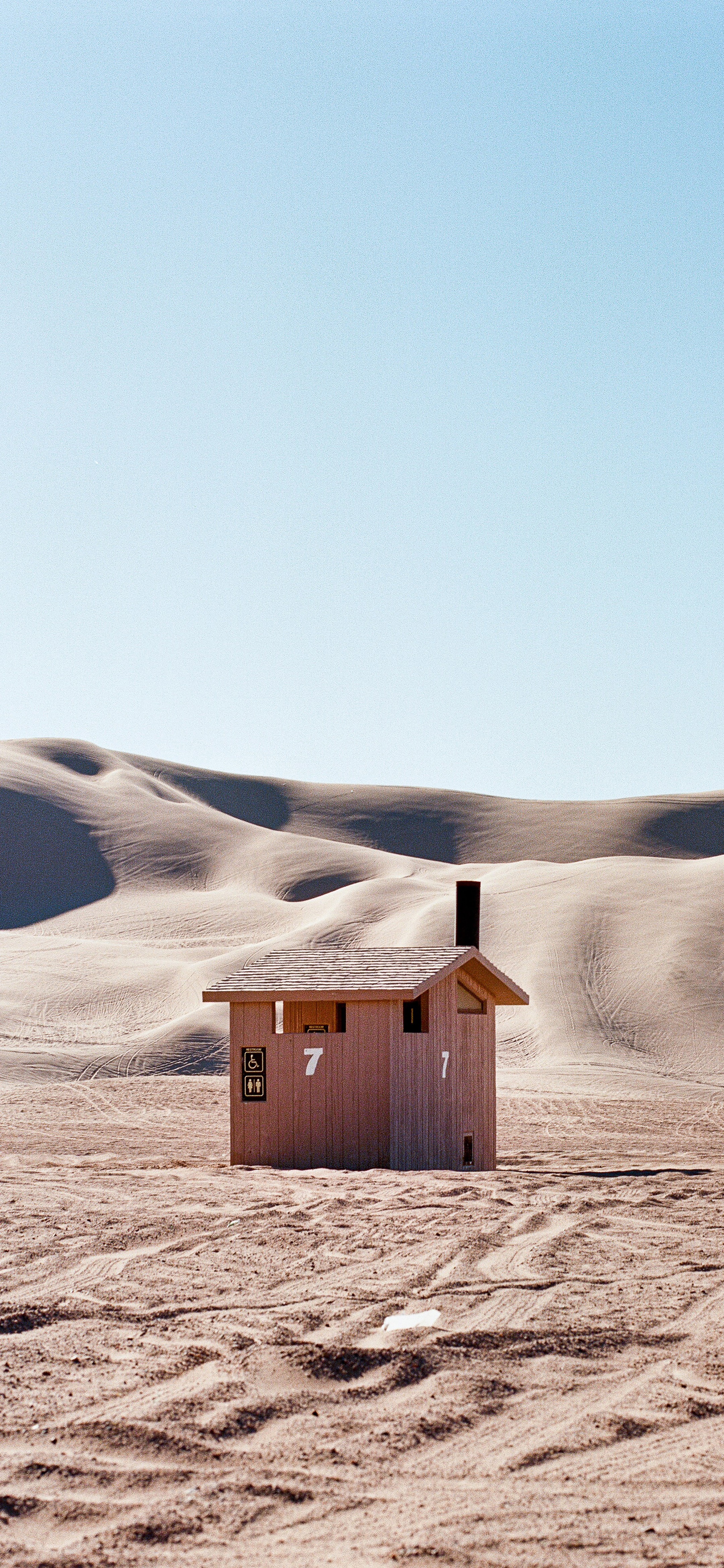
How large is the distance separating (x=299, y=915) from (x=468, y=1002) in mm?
45095

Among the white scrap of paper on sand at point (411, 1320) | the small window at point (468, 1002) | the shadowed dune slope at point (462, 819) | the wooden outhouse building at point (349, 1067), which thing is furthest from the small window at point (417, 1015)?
the shadowed dune slope at point (462, 819)

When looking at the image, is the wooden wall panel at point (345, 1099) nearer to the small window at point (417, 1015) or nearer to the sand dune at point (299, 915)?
the small window at point (417, 1015)

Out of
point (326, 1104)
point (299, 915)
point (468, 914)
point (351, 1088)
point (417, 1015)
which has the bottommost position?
point (326, 1104)

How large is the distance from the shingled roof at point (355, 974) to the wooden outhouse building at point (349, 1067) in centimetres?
2

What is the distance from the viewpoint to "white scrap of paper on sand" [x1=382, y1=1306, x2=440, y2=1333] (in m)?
7.15

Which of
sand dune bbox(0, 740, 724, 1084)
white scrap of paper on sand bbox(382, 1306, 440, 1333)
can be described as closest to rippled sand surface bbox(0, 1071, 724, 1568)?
white scrap of paper on sand bbox(382, 1306, 440, 1333)

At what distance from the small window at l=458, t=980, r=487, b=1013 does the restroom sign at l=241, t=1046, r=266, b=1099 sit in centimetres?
289

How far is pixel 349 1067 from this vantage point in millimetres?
17422

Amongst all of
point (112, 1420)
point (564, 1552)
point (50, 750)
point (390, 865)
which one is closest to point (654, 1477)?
point (564, 1552)

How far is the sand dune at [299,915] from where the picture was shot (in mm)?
39719

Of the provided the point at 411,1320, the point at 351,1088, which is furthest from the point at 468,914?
the point at 411,1320

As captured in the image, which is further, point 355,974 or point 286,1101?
point 355,974

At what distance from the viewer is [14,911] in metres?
84.2

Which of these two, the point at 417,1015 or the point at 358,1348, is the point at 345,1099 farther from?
the point at 358,1348
